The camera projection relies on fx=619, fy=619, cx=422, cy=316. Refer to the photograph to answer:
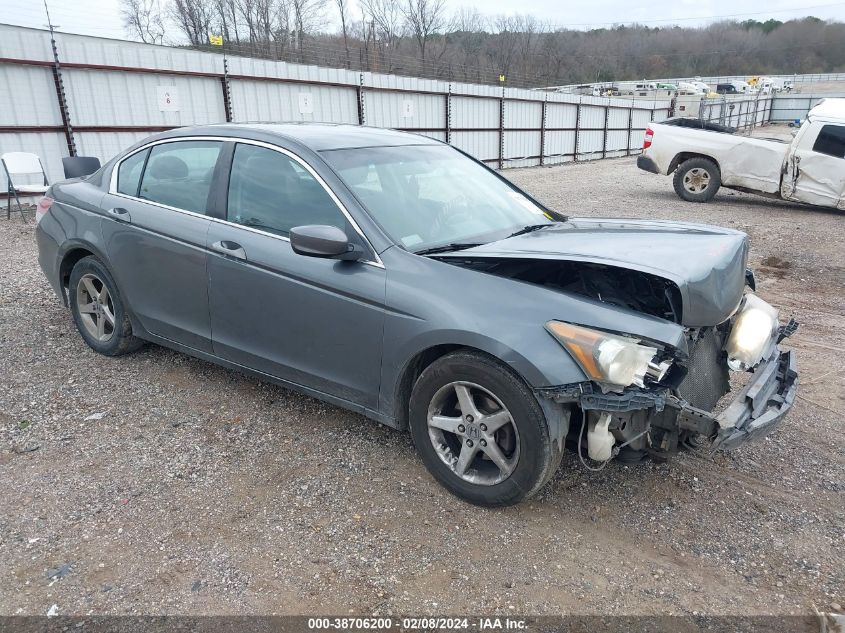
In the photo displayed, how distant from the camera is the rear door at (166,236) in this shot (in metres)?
3.67

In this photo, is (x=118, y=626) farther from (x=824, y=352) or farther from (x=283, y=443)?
(x=824, y=352)

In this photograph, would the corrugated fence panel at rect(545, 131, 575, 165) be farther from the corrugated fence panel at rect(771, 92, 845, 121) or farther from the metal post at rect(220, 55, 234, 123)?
→ the corrugated fence panel at rect(771, 92, 845, 121)

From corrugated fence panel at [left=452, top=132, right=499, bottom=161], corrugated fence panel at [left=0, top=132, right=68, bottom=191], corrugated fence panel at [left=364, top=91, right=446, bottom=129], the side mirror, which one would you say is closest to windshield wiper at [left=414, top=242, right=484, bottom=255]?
the side mirror

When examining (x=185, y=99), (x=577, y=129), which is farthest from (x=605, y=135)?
(x=185, y=99)

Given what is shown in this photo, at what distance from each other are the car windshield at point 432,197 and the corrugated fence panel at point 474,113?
16.8 meters

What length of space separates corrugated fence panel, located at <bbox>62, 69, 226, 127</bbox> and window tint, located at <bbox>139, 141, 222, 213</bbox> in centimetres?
948

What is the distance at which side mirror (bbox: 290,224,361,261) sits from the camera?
2.91 m

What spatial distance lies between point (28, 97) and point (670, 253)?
1211 cm

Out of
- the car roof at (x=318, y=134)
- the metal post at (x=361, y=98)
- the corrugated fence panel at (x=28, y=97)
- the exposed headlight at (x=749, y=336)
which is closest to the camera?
the exposed headlight at (x=749, y=336)

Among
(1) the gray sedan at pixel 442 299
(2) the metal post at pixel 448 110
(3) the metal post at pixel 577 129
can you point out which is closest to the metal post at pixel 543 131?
(3) the metal post at pixel 577 129

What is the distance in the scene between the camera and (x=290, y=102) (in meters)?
15.6

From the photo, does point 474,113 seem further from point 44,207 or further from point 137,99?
point 44,207

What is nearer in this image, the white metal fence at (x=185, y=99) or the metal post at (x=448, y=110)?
the white metal fence at (x=185, y=99)

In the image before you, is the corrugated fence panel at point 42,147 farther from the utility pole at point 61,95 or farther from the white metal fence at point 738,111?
the white metal fence at point 738,111
